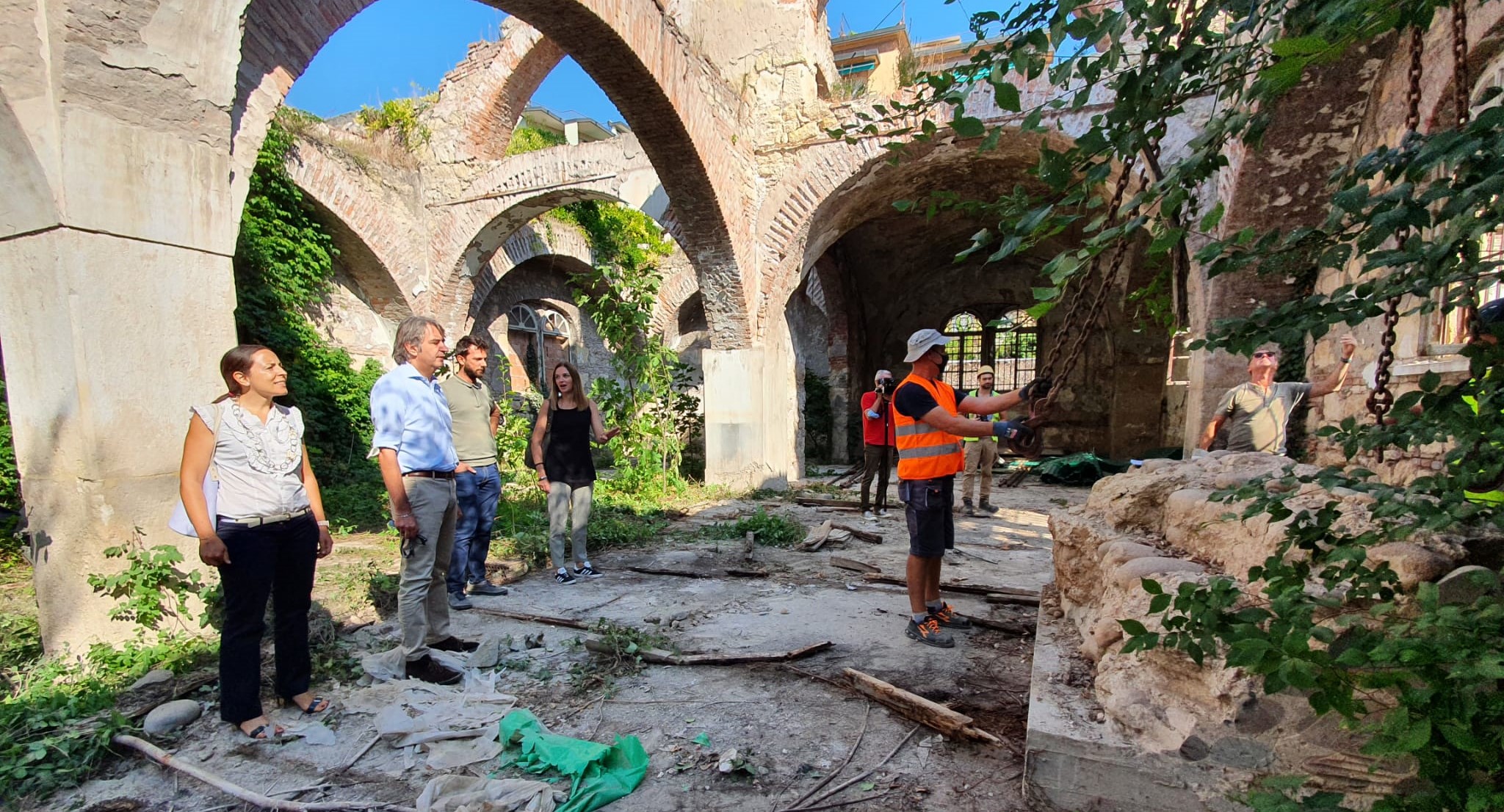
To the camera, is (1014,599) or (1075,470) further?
(1075,470)

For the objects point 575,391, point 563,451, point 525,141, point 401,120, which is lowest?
point 563,451

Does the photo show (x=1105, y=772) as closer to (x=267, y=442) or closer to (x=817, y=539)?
(x=267, y=442)

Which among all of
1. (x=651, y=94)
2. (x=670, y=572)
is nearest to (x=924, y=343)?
(x=670, y=572)

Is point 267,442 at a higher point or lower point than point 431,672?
higher

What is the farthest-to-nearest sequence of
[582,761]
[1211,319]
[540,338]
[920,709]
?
[540,338], [1211,319], [920,709], [582,761]

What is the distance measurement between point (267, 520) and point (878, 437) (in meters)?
6.01

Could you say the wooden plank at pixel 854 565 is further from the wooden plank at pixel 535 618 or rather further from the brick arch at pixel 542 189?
the brick arch at pixel 542 189

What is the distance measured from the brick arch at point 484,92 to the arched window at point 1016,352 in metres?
11.0

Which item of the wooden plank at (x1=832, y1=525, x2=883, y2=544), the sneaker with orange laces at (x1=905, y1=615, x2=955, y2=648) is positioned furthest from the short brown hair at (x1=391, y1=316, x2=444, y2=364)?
the wooden plank at (x1=832, y1=525, x2=883, y2=544)

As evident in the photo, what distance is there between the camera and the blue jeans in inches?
180

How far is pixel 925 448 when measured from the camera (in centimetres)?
377

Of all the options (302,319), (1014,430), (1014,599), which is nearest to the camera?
(1014,430)

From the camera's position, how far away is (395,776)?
8.56 feet

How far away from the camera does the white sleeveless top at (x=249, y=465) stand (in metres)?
2.79
